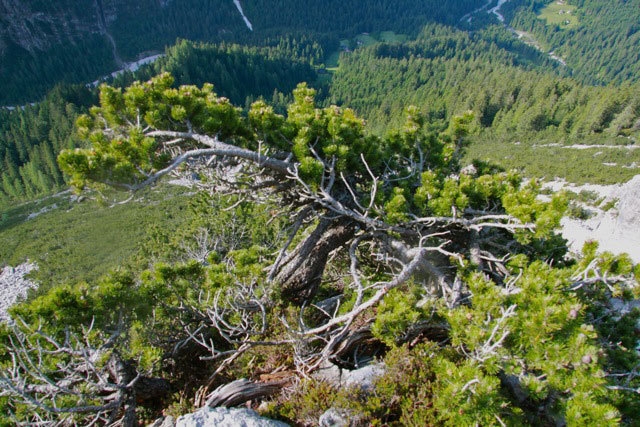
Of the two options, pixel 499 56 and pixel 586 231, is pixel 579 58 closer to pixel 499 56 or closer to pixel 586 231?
pixel 499 56

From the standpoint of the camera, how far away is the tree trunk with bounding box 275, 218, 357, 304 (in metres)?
5.09

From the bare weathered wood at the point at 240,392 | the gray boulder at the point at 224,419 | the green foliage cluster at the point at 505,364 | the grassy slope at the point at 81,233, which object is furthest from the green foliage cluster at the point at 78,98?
the green foliage cluster at the point at 505,364

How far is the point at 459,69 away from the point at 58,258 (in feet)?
375

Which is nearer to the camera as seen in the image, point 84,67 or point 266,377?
Result: point 266,377

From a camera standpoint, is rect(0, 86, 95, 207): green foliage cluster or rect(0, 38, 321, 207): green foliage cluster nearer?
rect(0, 86, 95, 207): green foliage cluster

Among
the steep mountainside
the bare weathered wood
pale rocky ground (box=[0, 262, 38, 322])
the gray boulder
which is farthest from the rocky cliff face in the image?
the gray boulder

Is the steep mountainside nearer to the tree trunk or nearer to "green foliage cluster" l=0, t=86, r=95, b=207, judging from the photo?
"green foliage cluster" l=0, t=86, r=95, b=207

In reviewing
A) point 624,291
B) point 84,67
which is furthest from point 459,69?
point 84,67

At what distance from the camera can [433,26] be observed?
16688 centimetres

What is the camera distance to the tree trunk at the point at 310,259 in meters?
5.09

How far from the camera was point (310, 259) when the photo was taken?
5.21 m

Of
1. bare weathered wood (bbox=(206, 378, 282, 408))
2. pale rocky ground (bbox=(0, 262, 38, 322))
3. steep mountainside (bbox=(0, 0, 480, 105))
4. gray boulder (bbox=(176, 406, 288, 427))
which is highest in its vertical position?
steep mountainside (bbox=(0, 0, 480, 105))

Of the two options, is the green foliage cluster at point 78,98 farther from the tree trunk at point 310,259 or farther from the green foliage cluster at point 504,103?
the tree trunk at point 310,259

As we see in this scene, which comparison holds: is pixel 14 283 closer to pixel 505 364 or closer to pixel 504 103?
pixel 505 364
